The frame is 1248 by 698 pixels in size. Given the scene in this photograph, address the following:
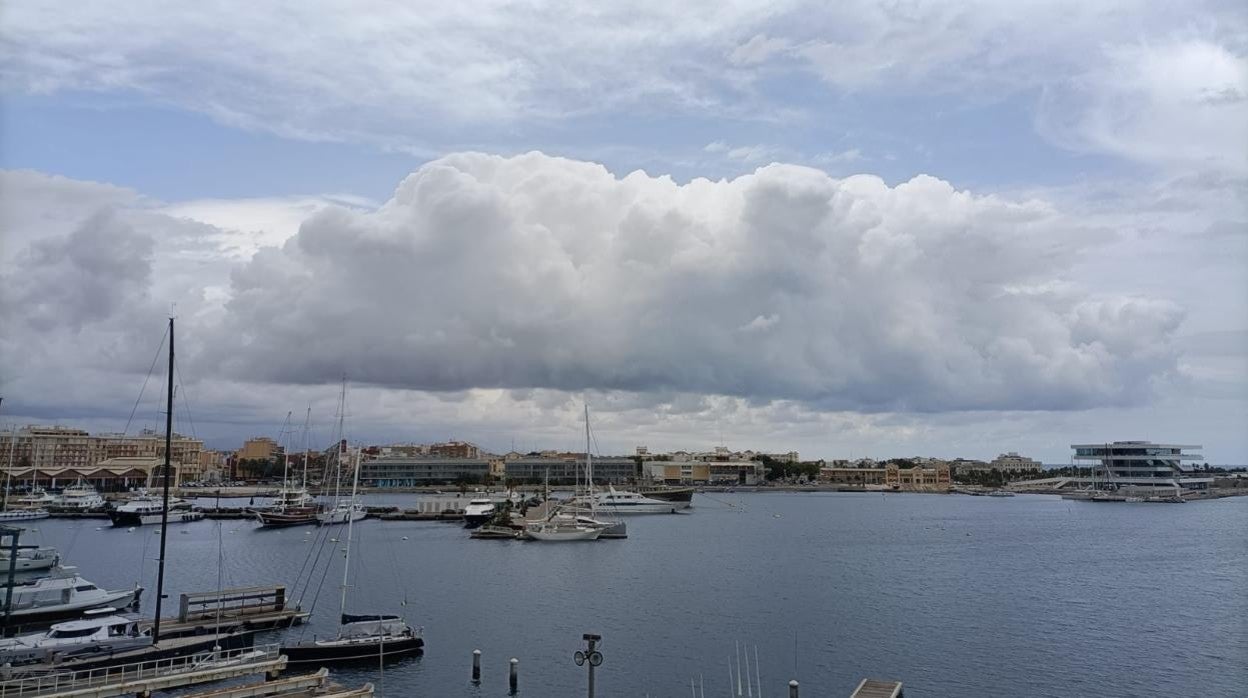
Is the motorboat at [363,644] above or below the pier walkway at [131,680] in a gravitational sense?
below

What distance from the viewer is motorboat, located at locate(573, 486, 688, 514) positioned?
132m

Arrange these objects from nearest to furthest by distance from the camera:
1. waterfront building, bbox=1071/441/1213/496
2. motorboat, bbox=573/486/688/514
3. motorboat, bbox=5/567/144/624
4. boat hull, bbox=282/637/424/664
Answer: boat hull, bbox=282/637/424/664 → motorboat, bbox=5/567/144/624 → motorboat, bbox=573/486/688/514 → waterfront building, bbox=1071/441/1213/496

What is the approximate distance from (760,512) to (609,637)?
104 meters

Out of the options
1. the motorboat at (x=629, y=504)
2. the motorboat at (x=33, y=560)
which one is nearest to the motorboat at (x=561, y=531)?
the motorboat at (x=629, y=504)

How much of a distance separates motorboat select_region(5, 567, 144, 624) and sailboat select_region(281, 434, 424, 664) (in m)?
17.7

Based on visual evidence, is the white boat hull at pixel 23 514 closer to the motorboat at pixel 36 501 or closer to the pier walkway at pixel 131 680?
the motorboat at pixel 36 501

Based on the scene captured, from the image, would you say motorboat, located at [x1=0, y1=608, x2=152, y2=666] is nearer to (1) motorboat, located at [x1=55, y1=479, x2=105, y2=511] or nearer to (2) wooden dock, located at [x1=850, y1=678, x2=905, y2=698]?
(2) wooden dock, located at [x1=850, y1=678, x2=905, y2=698]

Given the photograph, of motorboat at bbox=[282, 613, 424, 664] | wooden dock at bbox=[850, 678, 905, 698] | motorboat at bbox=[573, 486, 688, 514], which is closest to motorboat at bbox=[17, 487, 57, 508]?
motorboat at bbox=[573, 486, 688, 514]

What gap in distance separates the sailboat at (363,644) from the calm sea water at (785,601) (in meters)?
0.79

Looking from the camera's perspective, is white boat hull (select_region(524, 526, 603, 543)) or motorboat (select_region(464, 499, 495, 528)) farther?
motorboat (select_region(464, 499, 495, 528))

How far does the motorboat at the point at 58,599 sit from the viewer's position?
4441cm

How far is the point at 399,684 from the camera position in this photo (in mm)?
33094

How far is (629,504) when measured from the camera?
449 feet

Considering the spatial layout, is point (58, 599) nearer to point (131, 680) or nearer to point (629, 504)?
point (131, 680)
